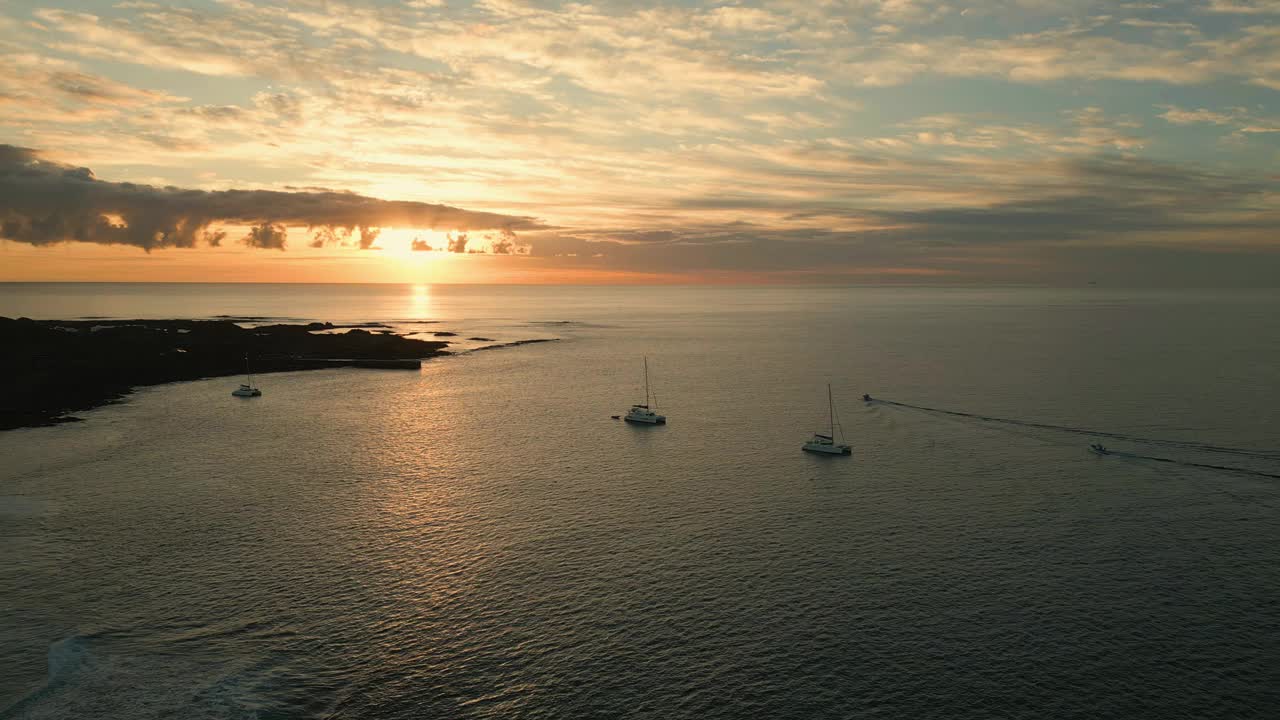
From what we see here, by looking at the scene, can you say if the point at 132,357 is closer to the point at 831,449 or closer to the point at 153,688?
the point at 153,688

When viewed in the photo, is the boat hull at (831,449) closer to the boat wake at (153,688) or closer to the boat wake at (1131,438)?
the boat wake at (1131,438)

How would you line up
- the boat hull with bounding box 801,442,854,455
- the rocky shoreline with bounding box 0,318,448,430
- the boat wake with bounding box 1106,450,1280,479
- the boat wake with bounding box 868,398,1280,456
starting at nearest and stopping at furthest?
the boat wake with bounding box 1106,450,1280,479 < the boat wake with bounding box 868,398,1280,456 < the boat hull with bounding box 801,442,854,455 < the rocky shoreline with bounding box 0,318,448,430

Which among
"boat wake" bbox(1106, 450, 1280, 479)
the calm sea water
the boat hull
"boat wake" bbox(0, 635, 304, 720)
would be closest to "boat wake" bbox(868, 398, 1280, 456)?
"boat wake" bbox(1106, 450, 1280, 479)

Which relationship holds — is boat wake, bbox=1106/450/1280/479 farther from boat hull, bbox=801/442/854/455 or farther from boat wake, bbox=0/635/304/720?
boat wake, bbox=0/635/304/720

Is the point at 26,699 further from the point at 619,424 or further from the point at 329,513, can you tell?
the point at 619,424

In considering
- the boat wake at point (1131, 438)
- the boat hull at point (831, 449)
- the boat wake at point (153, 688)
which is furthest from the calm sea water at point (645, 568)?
the boat hull at point (831, 449)
